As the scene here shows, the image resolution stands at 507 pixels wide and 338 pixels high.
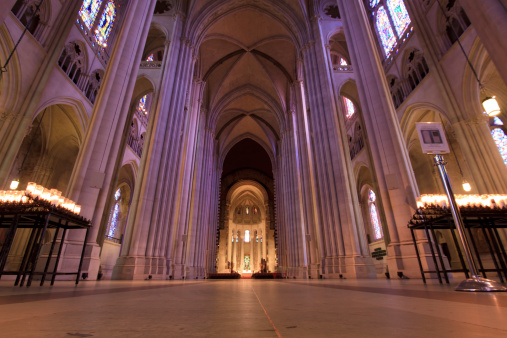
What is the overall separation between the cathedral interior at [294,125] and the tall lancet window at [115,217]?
0.18m

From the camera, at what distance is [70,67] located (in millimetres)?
10180

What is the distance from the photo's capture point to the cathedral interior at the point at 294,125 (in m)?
6.37

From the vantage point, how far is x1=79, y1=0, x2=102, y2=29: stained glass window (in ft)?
35.3

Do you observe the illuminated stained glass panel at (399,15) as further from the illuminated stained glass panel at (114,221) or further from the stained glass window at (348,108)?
the illuminated stained glass panel at (114,221)

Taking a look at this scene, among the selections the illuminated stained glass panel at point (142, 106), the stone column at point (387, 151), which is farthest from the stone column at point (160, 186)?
the stone column at point (387, 151)

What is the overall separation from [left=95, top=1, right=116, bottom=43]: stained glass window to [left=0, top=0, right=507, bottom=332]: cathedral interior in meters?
0.10

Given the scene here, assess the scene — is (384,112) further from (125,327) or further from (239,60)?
(239,60)

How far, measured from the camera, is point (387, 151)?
6.65 meters

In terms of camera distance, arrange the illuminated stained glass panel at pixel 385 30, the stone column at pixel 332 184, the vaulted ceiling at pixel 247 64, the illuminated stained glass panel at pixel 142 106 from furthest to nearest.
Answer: the vaulted ceiling at pixel 247 64 → the illuminated stained glass panel at pixel 142 106 → the illuminated stained glass panel at pixel 385 30 → the stone column at pixel 332 184

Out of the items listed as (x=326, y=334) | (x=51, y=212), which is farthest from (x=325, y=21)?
(x=326, y=334)

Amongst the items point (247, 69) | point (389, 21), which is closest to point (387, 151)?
point (389, 21)

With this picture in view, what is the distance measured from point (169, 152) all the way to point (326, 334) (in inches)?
404

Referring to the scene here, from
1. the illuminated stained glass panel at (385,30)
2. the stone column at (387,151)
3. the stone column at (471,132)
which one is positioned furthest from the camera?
the illuminated stained glass panel at (385,30)

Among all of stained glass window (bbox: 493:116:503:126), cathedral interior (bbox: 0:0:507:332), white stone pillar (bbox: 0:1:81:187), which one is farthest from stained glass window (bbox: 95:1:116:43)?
stained glass window (bbox: 493:116:503:126)
